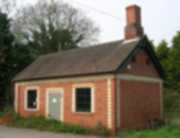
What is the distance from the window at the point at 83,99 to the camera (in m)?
17.7

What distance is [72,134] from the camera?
16.1 meters

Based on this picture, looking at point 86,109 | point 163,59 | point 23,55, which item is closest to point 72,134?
point 86,109

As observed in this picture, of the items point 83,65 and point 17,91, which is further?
point 17,91

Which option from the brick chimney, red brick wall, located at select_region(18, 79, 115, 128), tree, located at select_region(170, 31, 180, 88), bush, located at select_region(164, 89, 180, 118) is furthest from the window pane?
tree, located at select_region(170, 31, 180, 88)

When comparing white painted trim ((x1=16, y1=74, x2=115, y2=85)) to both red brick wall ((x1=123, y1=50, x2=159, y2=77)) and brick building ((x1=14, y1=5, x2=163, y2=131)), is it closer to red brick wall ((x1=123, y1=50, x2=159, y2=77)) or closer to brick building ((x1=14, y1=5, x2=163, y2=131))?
brick building ((x1=14, y1=5, x2=163, y2=131))

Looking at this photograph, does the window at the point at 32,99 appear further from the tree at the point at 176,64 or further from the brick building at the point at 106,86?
the tree at the point at 176,64

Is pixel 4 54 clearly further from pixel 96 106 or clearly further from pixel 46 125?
pixel 96 106

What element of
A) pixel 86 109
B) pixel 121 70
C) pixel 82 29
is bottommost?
pixel 86 109

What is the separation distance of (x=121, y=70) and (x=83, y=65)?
3.15 metres

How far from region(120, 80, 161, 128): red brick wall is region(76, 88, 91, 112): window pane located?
2161 millimetres

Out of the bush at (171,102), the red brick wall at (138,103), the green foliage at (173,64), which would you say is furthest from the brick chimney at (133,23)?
the green foliage at (173,64)

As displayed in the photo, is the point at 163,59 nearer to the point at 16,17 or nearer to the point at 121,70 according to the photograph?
the point at 121,70

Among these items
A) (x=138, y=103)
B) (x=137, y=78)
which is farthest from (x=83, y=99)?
(x=137, y=78)

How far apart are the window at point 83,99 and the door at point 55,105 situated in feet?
5.47
